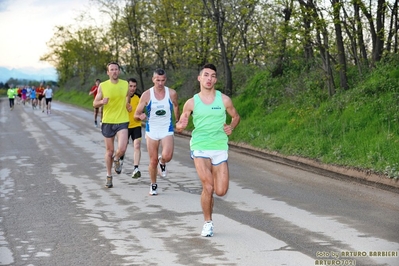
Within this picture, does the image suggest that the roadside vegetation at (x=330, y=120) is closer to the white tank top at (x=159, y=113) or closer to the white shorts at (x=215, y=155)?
the white tank top at (x=159, y=113)

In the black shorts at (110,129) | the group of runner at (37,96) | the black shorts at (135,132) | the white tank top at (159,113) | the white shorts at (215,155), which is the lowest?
the group of runner at (37,96)

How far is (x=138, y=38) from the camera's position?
39.0m

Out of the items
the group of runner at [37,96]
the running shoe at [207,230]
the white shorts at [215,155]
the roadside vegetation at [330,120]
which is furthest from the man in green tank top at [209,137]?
the group of runner at [37,96]

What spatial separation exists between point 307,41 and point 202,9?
31.8ft

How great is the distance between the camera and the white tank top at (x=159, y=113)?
11500mm

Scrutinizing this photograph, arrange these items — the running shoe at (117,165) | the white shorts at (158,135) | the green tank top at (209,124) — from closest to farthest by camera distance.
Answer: the green tank top at (209,124) < the white shorts at (158,135) < the running shoe at (117,165)

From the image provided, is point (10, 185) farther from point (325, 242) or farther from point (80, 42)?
point (80, 42)

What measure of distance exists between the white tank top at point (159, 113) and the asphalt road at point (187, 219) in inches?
39.5

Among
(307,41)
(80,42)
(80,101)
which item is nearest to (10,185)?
(307,41)

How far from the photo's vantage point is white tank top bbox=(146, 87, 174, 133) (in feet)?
37.7

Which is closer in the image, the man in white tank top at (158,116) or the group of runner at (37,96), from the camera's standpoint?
the man in white tank top at (158,116)

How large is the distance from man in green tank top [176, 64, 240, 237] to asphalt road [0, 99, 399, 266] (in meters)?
0.52

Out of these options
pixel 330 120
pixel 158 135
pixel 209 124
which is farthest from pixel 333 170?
pixel 209 124

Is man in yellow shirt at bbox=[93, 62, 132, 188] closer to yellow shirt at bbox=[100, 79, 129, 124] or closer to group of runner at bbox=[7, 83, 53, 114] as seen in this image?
yellow shirt at bbox=[100, 79, 129, 124]
